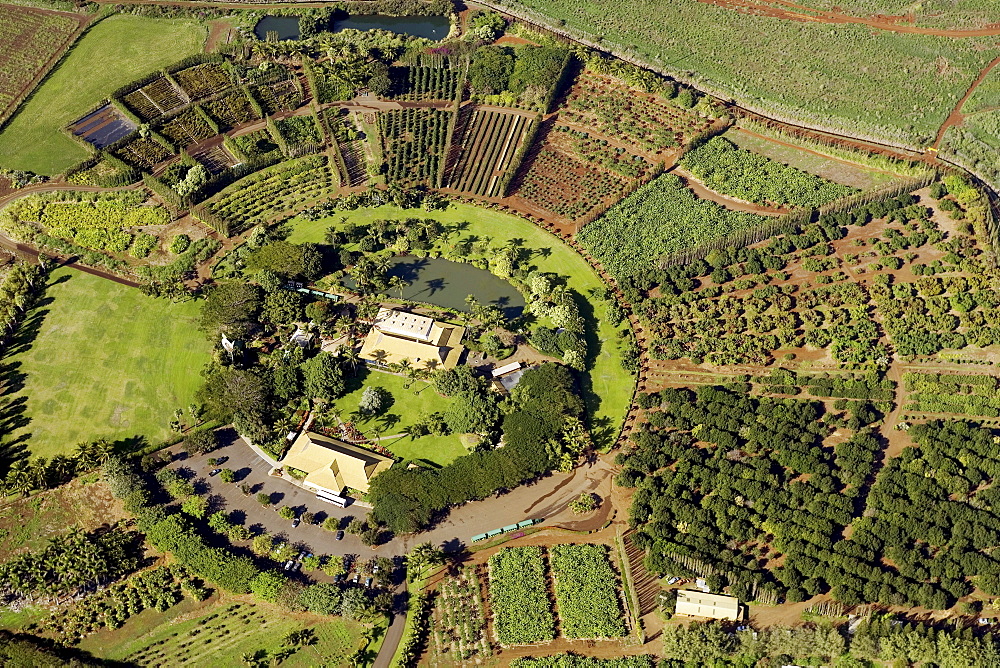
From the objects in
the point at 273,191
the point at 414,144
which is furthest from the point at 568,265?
the point at 273,191

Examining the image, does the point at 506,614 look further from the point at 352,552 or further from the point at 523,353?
the point at 523,353

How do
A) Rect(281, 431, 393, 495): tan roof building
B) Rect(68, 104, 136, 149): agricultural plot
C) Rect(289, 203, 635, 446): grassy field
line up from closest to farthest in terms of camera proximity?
Rect(281, 431, 393, 495): tan roof building → Rect(289, 203, 635, 446): grassy field → Rect(68, 104, 136, 149): agricultural plot

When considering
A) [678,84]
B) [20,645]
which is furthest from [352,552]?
[678,84]

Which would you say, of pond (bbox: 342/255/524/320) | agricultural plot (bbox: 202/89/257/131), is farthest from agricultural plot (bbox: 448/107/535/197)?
agricultural plot (bbox: 202/89/257/131)

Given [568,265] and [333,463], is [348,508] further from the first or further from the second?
[568,265]

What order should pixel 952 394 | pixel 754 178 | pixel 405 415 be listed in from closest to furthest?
pixel 405 415 → pixel 952 394 → pixel 754 178

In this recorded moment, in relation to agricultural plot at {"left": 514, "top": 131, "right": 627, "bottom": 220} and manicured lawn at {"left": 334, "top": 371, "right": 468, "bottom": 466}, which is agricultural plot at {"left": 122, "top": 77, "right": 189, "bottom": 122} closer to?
agricultural plot at {"left": 514, "top": 131, "right": 627, "bottom": 220}
